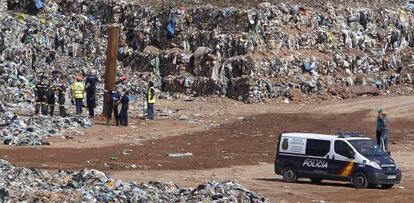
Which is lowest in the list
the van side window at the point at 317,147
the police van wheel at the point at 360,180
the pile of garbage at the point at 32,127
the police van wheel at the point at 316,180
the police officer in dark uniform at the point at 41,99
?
the police van wheel at the point at 316,180

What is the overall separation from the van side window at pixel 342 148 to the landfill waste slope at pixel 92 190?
5268mm

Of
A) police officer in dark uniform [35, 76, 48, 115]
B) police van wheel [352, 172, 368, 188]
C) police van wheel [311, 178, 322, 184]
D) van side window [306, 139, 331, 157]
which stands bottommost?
police van wheel [311, 178, 322, 184]

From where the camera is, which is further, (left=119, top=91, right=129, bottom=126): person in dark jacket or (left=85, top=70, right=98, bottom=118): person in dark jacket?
(left=85, top=70, right=98, bottom=118): person in dark jacket

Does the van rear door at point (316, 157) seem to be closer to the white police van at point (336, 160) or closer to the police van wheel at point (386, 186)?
the white police van at point (336, 160)

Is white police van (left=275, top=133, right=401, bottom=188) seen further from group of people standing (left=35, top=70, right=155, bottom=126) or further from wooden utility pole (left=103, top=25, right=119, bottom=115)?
wooden utility pole (left=103, top=25, right=119, bottom=115)

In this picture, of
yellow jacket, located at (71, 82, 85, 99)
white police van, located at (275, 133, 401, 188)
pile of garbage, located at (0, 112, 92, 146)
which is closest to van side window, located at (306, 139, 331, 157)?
white police van, located at (275, 133, 401, 188)

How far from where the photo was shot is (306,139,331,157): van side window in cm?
2664

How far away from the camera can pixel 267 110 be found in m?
46.0

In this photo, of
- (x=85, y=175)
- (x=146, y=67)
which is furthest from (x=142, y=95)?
(x=85, y=175)

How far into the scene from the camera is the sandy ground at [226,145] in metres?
26.1

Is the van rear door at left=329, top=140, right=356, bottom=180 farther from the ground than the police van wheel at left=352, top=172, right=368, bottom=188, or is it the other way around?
the van rear door at left=329, top=140, right=356, bottom=180

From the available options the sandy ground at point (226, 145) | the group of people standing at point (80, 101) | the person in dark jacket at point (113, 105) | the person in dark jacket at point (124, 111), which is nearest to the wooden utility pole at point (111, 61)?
the group of people standing at point (80, 101)

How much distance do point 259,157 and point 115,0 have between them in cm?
2392

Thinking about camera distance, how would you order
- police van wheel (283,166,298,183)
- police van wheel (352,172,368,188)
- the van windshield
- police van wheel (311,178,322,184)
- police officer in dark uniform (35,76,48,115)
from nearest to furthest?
1. police van wheel (352,172,368,188)
2. the van windshield
3. police van wheel (311,178,322,184)
4. police van wheel (283,166,298,183)
5. police officer in dark uniform (35,76,48,115)
